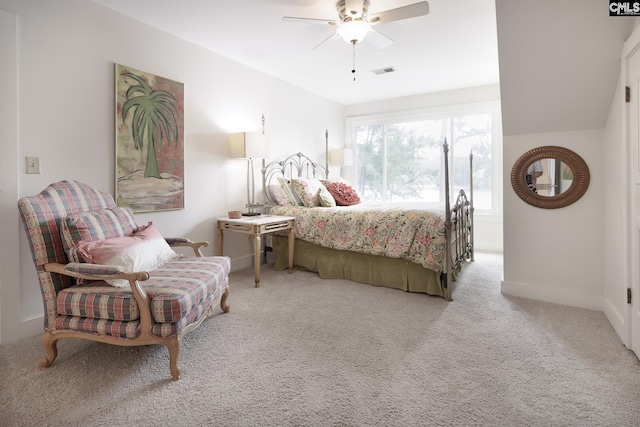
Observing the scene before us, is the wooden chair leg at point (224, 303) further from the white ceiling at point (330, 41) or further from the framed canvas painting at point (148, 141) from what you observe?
the white ceiling at point (330, 41)

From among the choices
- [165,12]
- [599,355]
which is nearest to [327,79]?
[165,12]

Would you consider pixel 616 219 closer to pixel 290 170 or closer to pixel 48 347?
pixel 290 170

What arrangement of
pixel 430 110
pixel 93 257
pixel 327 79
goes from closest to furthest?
1. pixel 93 257
2. pixel 327 79
3. pixel 430 110

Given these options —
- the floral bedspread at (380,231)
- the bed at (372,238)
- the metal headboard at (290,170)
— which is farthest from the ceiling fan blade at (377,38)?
the metal headboard at (290,170)

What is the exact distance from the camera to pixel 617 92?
8.00 ft

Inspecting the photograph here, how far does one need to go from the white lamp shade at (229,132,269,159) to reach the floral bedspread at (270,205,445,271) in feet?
2.60

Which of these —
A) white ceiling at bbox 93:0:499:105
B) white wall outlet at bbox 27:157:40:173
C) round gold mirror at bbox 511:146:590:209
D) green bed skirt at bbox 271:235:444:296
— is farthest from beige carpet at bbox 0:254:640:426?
white ceiling at bbox 93:0:499:105

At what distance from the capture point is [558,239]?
292 cm

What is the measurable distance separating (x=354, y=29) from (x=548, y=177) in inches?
80.9

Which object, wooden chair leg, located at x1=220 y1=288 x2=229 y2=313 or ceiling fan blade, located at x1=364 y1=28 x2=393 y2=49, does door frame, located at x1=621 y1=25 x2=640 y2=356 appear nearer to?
ceiling fan blade, located at x1=364 y1=28 x2=393 y2=49

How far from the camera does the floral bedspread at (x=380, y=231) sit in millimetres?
3055

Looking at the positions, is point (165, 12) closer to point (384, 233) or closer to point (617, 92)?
point (384, 233)

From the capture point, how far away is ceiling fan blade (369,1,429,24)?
2340 millimetres

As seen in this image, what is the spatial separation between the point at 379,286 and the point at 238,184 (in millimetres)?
2079
